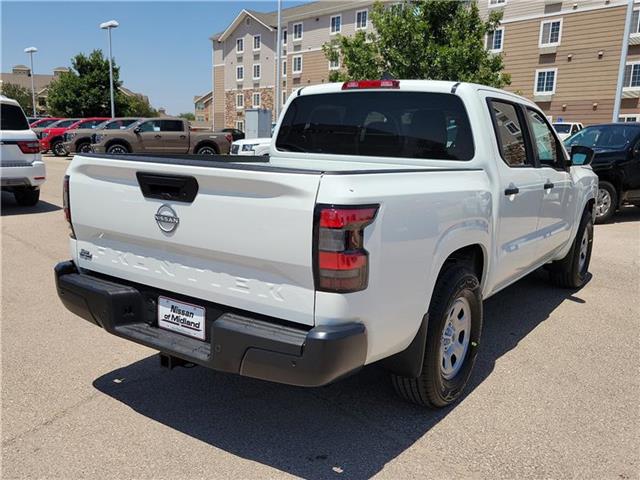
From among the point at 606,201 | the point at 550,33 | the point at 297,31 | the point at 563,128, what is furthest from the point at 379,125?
the point at 297,31

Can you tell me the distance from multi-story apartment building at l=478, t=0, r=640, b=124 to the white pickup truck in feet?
95.9

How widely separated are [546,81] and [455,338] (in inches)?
1352

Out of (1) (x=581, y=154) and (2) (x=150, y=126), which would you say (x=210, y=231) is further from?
(2) (x=150, y=126)

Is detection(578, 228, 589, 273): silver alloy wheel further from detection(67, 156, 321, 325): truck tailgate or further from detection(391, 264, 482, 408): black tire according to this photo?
detection(67, 156, 321, 325): truck tailgate

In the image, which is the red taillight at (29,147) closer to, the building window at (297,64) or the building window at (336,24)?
the building window at (336,24)

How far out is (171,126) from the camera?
819 inches

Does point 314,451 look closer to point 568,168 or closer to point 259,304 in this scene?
point 259,304

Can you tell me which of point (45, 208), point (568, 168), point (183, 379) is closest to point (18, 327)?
point (183, 379)

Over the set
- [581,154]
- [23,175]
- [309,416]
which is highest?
[581,154]

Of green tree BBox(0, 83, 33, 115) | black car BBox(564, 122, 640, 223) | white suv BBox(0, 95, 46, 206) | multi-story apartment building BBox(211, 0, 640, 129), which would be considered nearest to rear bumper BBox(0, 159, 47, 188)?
white suv BBox(0, 95, 46, 206)

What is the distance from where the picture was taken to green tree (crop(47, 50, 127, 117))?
40.4 meters

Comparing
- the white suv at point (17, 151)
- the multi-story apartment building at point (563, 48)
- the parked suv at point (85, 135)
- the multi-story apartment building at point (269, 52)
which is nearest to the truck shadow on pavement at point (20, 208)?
the white suv at point (17, 151)

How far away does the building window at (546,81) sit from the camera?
33094 mm

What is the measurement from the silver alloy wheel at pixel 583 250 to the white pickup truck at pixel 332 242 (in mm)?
1988
